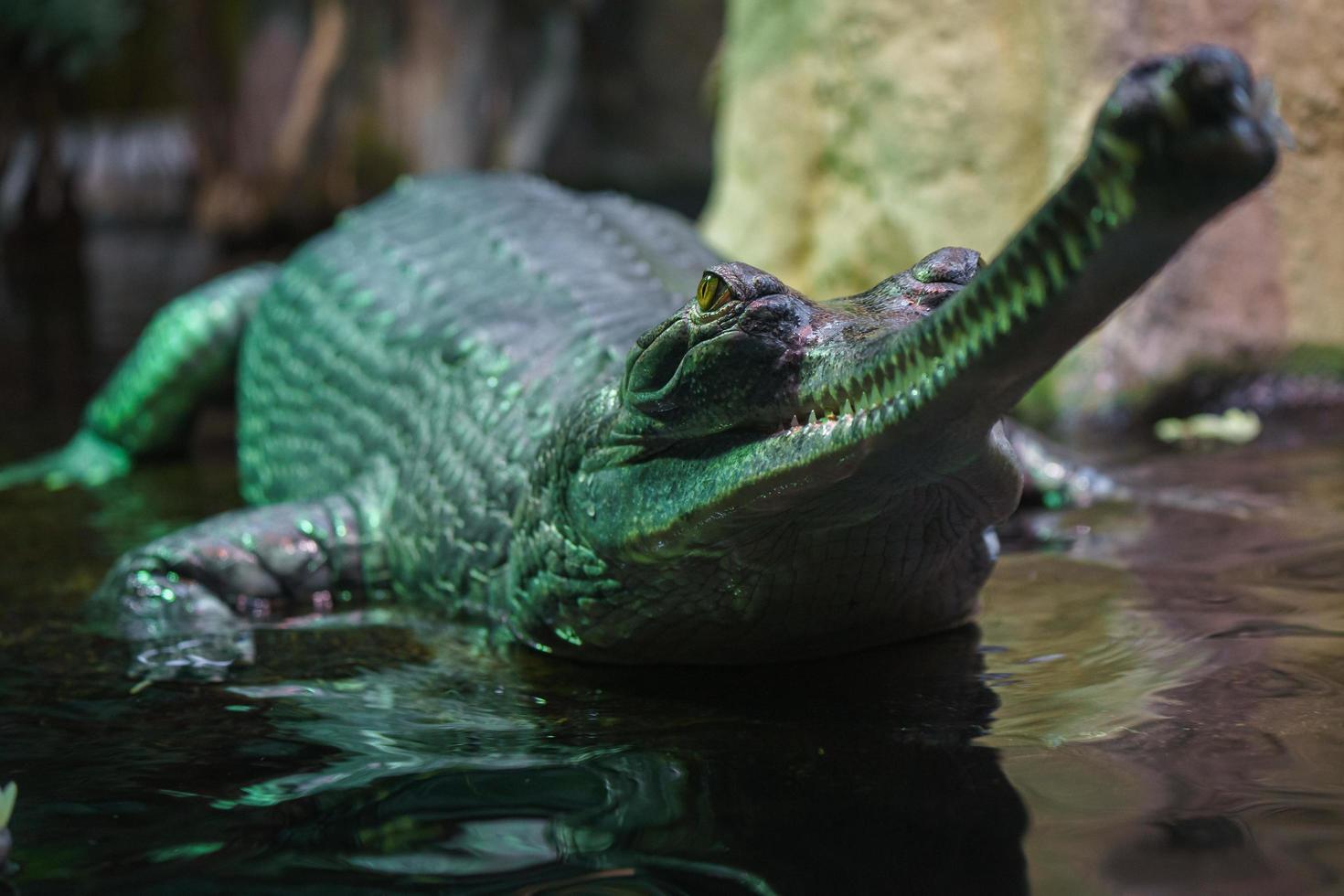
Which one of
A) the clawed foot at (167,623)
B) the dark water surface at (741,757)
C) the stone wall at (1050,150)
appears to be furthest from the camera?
the stone wall at (1050,150)

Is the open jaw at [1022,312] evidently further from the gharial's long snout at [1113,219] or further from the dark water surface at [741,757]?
the dark water surface at [741,757]

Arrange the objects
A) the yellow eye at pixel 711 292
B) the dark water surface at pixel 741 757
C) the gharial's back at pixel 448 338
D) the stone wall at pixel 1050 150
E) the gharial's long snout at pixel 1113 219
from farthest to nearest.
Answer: the stone wall at pixel 1050 150 < the gharial's back at pixel 448 338 < the yellow eye at pixel 711 292 < the dark water surface at pixel 741 757 < the gharial's long snout at pixel 1113 219

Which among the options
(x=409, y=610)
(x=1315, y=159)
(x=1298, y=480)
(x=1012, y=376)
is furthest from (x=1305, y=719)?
(x=1315, y=159)

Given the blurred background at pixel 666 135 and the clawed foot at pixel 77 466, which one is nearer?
the clawed foot at pixel 77 466

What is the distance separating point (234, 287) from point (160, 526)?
1.23 m

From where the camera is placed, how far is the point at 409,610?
2926mm

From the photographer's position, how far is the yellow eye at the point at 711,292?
191cm

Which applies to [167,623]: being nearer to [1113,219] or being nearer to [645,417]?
[645,417]

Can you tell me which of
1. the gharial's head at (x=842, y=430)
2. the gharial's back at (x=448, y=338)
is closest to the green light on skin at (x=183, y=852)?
the gharial's head at (x=842, y=430)

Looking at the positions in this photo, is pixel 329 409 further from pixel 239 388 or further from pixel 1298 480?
pixel 1298 480

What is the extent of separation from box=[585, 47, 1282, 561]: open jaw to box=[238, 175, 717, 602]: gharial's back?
862 mm

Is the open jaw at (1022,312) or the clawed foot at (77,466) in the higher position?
the open jaw at (1022,312)

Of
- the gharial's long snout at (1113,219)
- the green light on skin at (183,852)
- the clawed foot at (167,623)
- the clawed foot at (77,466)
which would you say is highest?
the gharial's long snout at (1113,219)

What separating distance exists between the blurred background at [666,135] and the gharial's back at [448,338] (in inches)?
75.0
